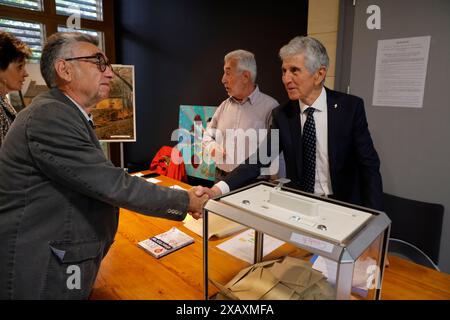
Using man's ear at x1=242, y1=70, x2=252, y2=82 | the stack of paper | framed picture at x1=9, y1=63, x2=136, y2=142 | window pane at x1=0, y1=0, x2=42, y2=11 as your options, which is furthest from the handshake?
window pane at x1=0, y1=0, x2=42, y2=11

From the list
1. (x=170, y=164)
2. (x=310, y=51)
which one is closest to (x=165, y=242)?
(x=310, y=51)

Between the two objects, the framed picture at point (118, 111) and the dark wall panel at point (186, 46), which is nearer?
the dark wall panel at point (186, 46)

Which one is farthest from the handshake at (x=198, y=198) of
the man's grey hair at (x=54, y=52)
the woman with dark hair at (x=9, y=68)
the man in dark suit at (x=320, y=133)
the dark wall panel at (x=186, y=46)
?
the dark wall panel at (x=186, y=46)

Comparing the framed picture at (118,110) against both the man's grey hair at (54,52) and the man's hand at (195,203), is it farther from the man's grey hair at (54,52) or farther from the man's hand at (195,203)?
the man's hand at (195,203)

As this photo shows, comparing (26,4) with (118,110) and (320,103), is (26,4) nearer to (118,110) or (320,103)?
(118,110)

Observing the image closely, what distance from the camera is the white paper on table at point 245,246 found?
4.43 ft

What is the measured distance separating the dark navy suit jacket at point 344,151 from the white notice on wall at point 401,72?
2.58 feet

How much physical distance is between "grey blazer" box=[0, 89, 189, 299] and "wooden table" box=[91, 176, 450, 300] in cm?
14

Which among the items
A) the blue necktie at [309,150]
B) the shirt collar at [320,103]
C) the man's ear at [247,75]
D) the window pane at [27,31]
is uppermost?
the window pane at [27,31]

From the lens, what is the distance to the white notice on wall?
7.10 ft

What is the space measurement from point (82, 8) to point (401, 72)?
4.65m

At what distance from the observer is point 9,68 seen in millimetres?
2166

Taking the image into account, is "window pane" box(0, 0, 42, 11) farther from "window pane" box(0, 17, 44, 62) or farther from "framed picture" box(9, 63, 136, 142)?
"framed picture" box(9, 63, 136, 142)

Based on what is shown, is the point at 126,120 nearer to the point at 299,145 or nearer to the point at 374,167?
the point at 299,145
